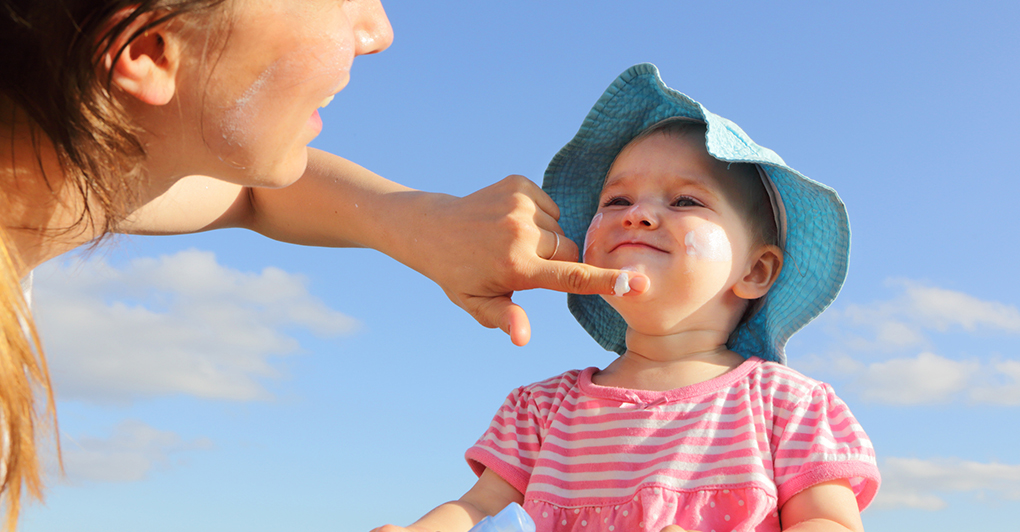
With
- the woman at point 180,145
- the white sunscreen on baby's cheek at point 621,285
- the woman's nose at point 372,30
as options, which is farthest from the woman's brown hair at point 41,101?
the white sunscreen on baby's cheek at point 621,285

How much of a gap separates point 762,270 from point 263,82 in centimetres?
181

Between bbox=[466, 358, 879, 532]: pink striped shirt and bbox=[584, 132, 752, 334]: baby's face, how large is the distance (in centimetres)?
26

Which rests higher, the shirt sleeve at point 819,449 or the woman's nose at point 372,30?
the woman's nose at point 372,30

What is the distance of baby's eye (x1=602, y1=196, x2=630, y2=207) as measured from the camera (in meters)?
2.67

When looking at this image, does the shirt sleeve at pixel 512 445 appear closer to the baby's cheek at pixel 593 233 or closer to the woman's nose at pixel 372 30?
the baby's cheek at pixel 593 233

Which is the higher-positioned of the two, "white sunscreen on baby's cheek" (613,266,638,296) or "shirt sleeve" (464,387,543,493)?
"white sunscreen on baby's cheek" (613,266,638,296)

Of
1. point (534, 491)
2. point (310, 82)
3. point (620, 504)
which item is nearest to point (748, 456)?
point (620, 504)

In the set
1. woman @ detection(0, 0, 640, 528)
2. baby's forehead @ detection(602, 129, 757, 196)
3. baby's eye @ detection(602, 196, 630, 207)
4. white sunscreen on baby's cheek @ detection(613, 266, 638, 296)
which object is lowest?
white sunscreen on baby's cheek @ detection(613, 266, 638, 296)

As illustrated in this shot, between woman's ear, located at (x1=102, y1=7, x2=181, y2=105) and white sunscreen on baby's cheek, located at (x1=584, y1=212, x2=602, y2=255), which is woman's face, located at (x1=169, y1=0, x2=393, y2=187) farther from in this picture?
white sunscreen on baby's cheek, located at (x1=584, y1=212, x2=602, y2=255)

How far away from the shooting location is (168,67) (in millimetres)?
1791

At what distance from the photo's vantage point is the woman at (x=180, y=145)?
63.4 inches

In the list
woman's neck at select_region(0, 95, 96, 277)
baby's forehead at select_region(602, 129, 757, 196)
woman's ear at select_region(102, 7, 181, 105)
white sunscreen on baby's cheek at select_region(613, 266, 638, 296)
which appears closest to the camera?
woman's ear at select_region(102, 7, 181, 105)

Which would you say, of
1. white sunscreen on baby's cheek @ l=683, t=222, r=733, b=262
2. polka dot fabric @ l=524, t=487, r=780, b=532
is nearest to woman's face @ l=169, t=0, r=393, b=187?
white sunscreen on baby's cheek @ l=683, t=222, r=733, b=262

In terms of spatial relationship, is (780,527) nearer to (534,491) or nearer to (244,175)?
(534,491)
